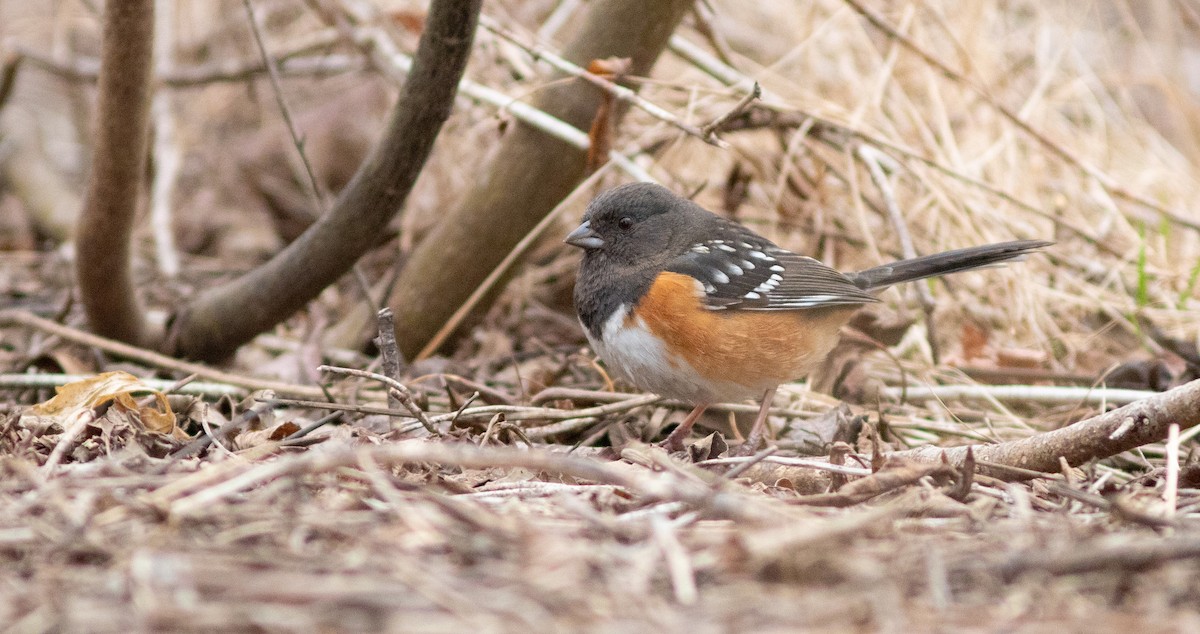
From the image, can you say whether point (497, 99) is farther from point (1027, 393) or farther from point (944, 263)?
point (1027, 393)

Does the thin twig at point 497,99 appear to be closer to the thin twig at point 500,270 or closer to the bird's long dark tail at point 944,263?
the thin twig at point 500,270

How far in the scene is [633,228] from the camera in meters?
3.03

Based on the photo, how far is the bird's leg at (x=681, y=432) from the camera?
279 cm

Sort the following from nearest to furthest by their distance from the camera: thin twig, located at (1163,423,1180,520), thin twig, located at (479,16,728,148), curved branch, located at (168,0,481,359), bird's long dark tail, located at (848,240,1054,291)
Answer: thin twig, located at (1163,423,1180,520)
curved branch, located at (168,0,481,359)
thin twig, located at (479,16,728,148)
bird's long dark tail, located at (848,240,1054,291)

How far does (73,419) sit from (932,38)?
12.8 feet

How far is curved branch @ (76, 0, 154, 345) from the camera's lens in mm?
2646

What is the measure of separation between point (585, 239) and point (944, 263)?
106 cm

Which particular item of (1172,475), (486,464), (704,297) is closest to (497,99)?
(704,297)

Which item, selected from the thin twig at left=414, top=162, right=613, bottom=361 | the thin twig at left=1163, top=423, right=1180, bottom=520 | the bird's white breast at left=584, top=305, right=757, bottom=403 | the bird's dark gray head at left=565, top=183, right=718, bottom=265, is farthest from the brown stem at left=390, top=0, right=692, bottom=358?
the thin twig at left=1163, top=423, right=1180, bottom=520

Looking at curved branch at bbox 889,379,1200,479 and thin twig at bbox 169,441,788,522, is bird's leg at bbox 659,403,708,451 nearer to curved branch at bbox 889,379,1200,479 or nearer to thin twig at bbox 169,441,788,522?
curved branch at bbox 889,379,1200,479

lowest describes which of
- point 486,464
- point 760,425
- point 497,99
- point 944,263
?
point 760,425

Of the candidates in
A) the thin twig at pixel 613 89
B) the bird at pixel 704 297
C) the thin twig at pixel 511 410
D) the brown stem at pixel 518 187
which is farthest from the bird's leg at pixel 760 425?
the brown stem at pixel 518 187

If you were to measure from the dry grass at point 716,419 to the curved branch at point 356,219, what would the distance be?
237mm

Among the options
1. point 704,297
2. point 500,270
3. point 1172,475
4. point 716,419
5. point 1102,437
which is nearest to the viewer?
point 1172,475
